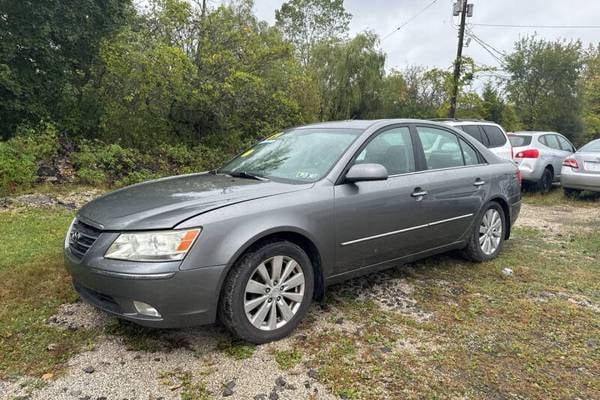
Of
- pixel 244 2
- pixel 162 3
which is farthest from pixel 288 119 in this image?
pixel 162 3

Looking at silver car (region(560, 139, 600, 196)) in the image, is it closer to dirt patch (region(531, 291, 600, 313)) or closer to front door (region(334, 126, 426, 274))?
dirt patch (region(531, 291, 600, 313))

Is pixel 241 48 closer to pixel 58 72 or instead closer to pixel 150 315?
pixel 58 72

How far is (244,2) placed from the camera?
12.8 m

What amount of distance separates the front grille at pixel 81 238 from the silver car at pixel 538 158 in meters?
9.29

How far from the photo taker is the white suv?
332 inches

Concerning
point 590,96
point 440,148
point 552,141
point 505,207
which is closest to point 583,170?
point 552,141

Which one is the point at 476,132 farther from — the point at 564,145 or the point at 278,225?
the point at 278,225

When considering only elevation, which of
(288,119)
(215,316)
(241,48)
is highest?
(241,48)

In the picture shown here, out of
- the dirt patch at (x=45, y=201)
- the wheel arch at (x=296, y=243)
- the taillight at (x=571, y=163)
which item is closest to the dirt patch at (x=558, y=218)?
the taillight at (x=571, y=163)

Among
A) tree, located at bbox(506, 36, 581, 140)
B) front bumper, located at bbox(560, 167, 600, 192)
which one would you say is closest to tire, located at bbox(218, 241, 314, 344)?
front bumper, located at bbox(560, 167, 600, 192)

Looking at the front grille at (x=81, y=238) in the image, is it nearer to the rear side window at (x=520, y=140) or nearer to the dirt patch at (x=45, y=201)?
the dirt patch at (x=45, y=201)

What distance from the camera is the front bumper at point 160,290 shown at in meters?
2.62

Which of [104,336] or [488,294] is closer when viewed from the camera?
[104,336]

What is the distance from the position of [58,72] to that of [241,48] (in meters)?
4.40
